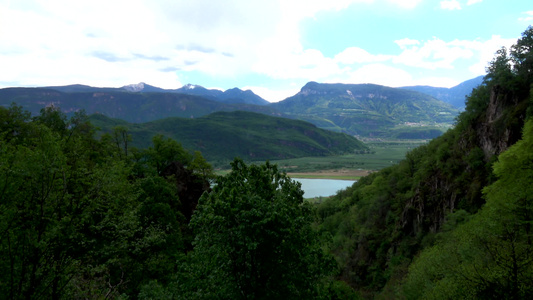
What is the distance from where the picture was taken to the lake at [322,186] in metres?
143

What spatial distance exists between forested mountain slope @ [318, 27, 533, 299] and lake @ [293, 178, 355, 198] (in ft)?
294

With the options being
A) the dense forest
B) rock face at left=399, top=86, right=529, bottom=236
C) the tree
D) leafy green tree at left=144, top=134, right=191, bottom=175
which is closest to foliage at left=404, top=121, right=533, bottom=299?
the dense forest

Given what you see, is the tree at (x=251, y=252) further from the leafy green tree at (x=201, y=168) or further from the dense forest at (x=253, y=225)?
the leafy green tree at (x=201, y=168)

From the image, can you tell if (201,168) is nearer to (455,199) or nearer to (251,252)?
(251,252)

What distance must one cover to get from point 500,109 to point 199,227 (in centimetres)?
3700

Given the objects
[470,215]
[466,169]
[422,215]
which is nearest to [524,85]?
[466,169]

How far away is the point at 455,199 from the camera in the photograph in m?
34.0

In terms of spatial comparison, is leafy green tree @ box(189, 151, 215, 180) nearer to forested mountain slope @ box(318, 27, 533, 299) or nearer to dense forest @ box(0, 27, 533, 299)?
dense forest @ box(0, 27, 533, 299)

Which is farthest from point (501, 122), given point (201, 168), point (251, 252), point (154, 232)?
point (201, 168)

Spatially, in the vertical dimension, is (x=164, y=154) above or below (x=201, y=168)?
above

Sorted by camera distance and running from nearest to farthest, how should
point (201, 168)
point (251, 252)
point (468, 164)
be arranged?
point (251, 252)
point (468, 164)
point (201, 168)

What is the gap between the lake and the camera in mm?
142688

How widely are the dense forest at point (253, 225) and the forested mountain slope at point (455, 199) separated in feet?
0.56

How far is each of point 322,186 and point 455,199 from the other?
133991mm
